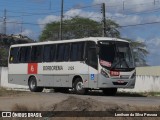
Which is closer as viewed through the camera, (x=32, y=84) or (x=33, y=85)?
(x=33, y=85)

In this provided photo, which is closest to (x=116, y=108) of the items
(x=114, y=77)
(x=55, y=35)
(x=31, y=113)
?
(x=31, y=113)

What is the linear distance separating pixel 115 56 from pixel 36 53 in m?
7.04

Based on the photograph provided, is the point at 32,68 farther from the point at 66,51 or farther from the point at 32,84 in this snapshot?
the point at 66,51

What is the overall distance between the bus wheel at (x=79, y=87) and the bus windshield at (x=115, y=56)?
7.07ft

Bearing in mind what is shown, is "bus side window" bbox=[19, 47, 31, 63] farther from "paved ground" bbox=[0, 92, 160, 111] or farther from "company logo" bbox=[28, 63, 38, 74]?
"paved ground" bbox=[0, 92, 160, 111]

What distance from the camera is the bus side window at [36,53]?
31356 mm

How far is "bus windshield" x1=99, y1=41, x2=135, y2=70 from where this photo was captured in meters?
26.5

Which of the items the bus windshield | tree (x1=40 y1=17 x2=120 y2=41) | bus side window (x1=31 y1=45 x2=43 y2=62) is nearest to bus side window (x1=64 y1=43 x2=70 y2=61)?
bus side window (x1=31 y1=45 x2=43 y2=62)

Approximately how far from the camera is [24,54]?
→ 108ft

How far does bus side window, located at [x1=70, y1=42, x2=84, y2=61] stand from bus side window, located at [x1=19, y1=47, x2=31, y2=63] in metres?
4.95

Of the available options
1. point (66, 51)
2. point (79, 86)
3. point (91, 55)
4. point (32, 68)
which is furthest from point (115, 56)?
point (32, 68)

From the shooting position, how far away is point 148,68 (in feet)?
228

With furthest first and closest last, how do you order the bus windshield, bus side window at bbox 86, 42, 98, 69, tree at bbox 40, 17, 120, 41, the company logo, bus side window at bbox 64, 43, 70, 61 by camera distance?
tree at bbox 40, 17, 120, 41, the company logo, bus side window at bbox 64, 43, 70, 61, bus side window at bbox 86, 42, 98, 69, the bus windshield

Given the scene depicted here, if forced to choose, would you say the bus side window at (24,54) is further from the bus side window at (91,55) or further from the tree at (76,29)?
the tree at (76,29)
